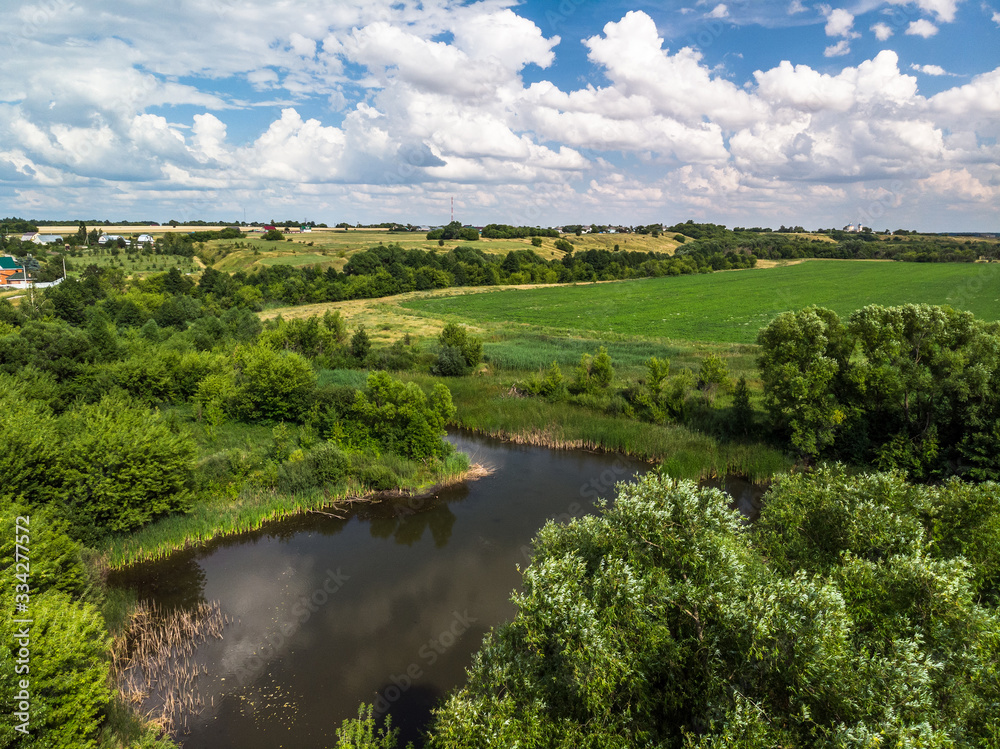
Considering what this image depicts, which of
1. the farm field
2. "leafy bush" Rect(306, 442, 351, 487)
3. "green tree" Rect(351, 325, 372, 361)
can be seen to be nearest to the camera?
"leafy bush" Rect(306, 442, 351, 487)

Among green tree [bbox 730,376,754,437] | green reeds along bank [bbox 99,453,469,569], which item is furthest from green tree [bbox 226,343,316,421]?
green tree [bbox 730,376,754,437]

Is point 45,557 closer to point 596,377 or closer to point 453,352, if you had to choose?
point 596,377

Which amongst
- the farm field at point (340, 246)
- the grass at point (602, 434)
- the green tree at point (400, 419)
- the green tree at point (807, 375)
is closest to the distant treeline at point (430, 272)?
the farm field at point (340, 246)

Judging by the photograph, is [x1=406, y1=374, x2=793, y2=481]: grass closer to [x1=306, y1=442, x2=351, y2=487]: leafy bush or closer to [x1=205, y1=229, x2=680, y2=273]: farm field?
[x1=306, y1=442, x2=351, y2=487]: leafy bush

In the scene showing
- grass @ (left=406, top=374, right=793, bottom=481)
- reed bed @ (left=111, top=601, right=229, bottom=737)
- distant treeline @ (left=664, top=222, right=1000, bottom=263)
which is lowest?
reed bed @ (left=111, top=601, right=229, bottom=737)

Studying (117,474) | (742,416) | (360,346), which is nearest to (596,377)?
(742,416)

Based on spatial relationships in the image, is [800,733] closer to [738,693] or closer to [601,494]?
[738,693]

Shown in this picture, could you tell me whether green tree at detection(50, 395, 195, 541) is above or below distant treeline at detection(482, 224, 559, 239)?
below
